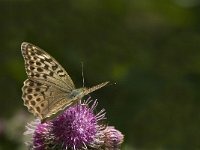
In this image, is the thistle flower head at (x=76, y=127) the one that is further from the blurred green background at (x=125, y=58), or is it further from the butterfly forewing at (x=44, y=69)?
the blurred green background at (x=125, y=58)

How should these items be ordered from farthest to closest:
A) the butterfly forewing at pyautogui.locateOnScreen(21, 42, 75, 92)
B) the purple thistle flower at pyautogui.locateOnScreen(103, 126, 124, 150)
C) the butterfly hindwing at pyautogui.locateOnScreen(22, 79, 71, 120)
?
the purple thistle flower at pyautogui.locateOnScreen(103, 126, 124, 150)
the butterfly forewing at pyautogui.locateOnScreen(21, 42, 75, 92)
the butterfly hindwing at pyautogui.locateOnScreen(22, 79, 71, 120)

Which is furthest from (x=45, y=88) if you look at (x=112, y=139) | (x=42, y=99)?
(x=112, y=139)

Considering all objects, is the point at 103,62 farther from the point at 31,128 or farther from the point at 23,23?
A: the point at 31,128

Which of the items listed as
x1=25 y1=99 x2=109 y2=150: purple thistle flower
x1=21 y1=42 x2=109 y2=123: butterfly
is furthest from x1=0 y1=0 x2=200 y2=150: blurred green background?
x1=21 y1=42 x2=109 y2=123: butterfly

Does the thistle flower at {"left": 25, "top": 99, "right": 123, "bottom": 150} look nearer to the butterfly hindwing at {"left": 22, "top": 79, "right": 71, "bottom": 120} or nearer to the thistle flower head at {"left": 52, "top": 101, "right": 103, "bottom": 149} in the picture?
the thistle flower head at {"left": 52, "top": 101, "right": 103, "bottom": 149}

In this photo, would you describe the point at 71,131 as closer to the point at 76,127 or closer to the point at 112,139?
the point at 76,127

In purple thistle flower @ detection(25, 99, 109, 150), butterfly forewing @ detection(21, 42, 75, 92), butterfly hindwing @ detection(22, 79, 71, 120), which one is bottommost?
purple thistle flower @ detection(25, 99, 109, 150)

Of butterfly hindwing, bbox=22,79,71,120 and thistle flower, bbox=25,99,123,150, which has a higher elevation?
butterfly hindwing, bbox=22,79,71,120
